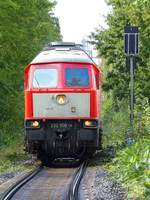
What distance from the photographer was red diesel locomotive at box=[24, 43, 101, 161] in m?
18.6

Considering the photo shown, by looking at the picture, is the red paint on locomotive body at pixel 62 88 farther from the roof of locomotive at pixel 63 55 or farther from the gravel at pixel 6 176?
the gravel at pixel 6 176

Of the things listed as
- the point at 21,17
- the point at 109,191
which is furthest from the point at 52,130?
the point at 21,17

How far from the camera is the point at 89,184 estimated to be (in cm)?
1391

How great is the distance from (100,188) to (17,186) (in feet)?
6.31

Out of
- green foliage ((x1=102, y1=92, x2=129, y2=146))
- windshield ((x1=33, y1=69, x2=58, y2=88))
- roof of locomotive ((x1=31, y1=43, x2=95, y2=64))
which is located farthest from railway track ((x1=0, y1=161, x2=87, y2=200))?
green foliage ((x1=102, y1=92, x2=129, y2=146))

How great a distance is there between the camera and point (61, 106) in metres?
18.6

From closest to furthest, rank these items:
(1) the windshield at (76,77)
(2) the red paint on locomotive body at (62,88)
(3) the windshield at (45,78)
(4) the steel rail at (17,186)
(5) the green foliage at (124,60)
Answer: (4) the steel rail at (17,186) → (2) the red paint on locomotive body at (62,88) → (3) the windshield at (45,78) → (1) the windshield at (76,77) → (5) the green foliage at (124,60)

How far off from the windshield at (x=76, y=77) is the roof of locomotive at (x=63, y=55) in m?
0.32

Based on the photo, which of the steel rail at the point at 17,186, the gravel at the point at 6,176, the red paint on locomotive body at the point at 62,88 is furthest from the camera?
the red paint on locomotive body at the point at 62,88

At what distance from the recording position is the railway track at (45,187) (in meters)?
12.0

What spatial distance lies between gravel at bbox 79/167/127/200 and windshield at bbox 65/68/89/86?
3.79 metres

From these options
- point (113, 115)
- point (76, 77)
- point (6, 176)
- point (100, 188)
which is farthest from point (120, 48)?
point (113, 115)

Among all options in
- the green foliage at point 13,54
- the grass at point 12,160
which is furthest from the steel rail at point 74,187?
the green foliage at point 13,54

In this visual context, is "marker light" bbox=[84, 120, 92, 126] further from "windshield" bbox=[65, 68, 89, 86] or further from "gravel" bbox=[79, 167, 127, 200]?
"gravel" bbox=[79, 167, 127, 200]
